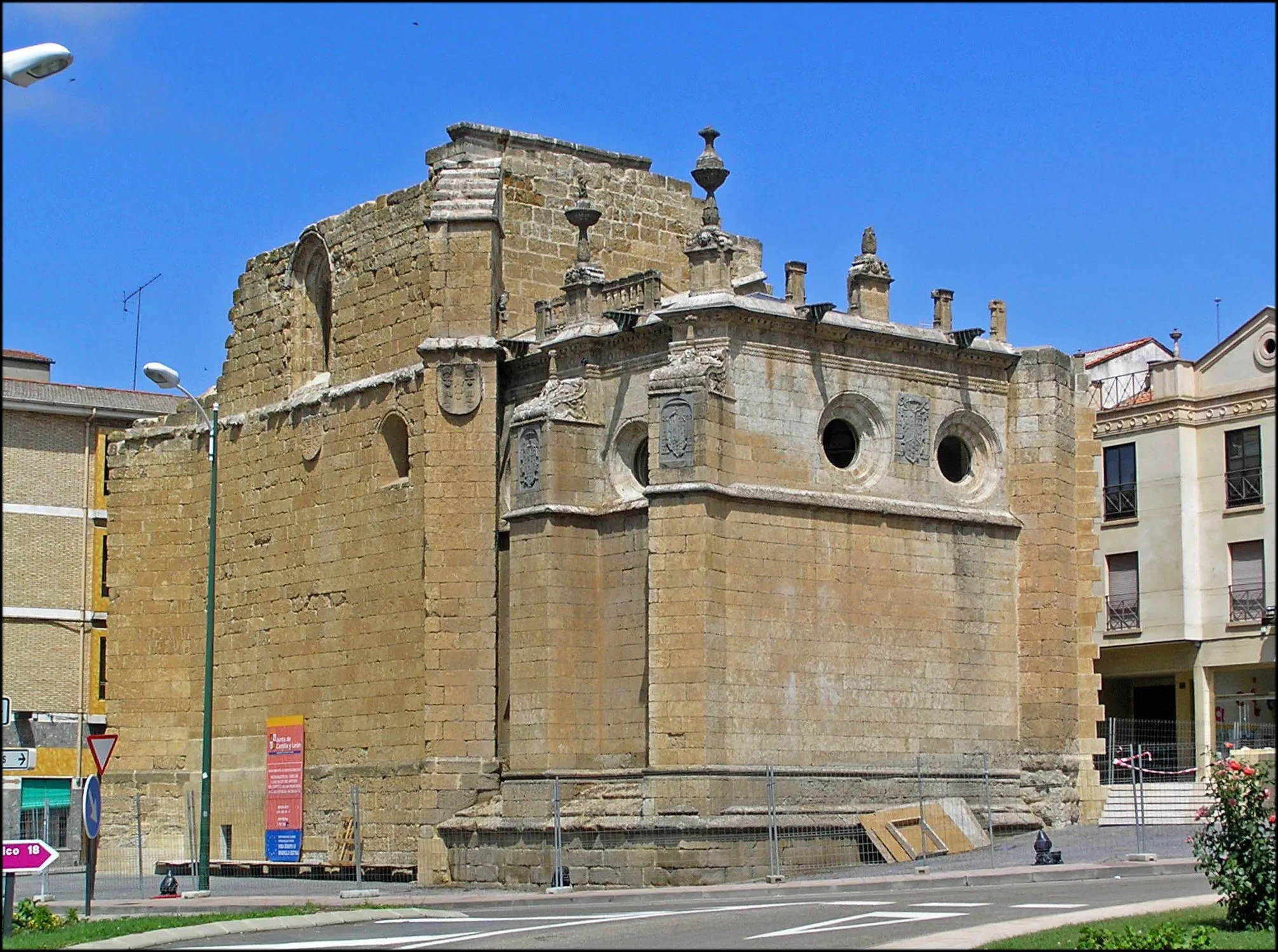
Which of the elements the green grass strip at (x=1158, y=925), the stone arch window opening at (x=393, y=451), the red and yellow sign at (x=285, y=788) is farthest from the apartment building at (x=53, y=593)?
the green grass strip at (x=1158, y=925)

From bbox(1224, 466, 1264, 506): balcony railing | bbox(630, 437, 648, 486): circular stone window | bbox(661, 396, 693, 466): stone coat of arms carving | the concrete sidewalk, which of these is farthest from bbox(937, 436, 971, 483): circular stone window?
bbox(1224, 466, 1264, 506): balcony railing

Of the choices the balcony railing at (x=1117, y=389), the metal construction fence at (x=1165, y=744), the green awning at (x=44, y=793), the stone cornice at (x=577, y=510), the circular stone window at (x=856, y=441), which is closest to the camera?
Answer: the stone cornice at (x=577, y=510)

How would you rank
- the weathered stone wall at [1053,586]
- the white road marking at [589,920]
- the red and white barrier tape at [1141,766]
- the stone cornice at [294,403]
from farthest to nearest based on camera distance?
the stone cornice at [294,403]
the weathered stone wall at [1053,586]
the red and white barrier tape at [1141,766]
the white road marking at [589,920]

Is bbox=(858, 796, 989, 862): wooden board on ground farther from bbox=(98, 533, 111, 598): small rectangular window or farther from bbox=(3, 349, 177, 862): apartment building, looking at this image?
bbox=(98, 533, 111, 598): small rectangular window

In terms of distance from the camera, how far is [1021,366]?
1426 inches

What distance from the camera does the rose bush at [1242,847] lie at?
20172 mm

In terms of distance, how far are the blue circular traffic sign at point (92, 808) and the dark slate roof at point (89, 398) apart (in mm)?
24274

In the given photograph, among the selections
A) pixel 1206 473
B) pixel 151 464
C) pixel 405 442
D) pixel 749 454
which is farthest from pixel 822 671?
pixel 151 464

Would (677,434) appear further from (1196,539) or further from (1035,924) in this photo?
(1196,539)

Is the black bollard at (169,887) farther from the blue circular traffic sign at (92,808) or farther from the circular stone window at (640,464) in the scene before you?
the circular stone window at (640,464)

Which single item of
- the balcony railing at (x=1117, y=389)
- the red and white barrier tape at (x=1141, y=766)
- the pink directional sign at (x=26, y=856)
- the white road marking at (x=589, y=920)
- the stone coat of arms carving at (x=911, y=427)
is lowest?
the white road marking at (x=589, y=920)

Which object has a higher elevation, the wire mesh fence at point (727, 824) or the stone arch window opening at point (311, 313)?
the stone arch window opening at point (311, 313)

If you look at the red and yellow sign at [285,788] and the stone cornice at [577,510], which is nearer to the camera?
the stone cornice at [577,510]

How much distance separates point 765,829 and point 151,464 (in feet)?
62.8
